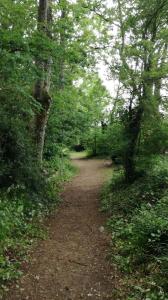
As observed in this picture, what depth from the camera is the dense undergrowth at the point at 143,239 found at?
5.09 metres

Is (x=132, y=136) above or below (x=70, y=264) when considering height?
above

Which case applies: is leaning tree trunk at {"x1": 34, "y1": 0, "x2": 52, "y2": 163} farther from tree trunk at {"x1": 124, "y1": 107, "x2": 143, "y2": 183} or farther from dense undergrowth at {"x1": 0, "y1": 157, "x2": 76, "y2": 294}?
tree trunk at {"x1": 124, "y1": 107, "x2": 143, "y2": 183}

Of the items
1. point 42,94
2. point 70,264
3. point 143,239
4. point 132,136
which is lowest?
point 70,264

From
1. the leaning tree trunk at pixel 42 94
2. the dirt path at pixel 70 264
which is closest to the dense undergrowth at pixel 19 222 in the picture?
the dirt path at pixel 70 264

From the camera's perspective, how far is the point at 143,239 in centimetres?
627

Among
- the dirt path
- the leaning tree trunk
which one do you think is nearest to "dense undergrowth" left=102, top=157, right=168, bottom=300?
the dirt path

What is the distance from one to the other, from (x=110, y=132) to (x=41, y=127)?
2670 mm

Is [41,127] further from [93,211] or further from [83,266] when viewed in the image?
[83,266]

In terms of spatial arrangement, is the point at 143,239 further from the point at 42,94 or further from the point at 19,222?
the point at 42,94

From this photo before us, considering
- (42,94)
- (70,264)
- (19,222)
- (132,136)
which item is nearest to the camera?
(70,264)

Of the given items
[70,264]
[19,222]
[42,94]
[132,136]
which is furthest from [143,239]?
[42,94]

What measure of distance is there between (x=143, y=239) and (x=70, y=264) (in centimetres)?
148

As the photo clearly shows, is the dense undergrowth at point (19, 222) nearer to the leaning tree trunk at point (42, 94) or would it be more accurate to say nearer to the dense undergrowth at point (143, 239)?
the dense undergrowth at point (143, 239)

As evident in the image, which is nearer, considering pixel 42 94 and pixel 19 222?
pixel 19 222
